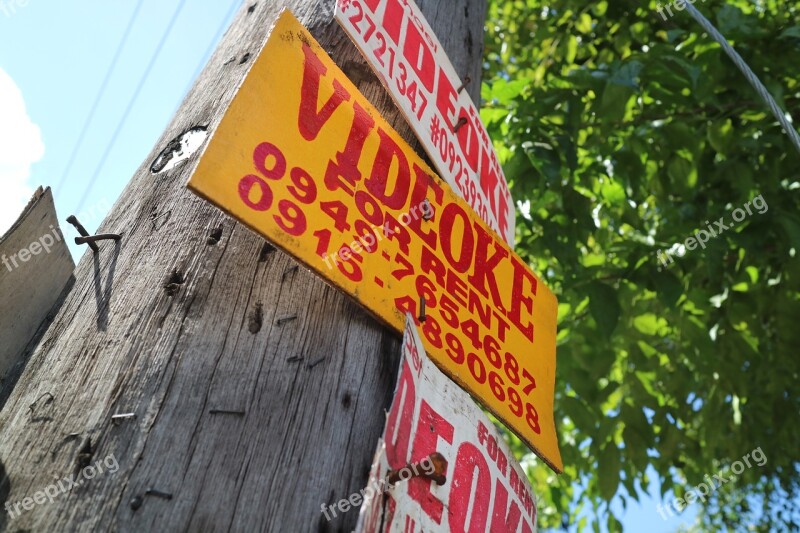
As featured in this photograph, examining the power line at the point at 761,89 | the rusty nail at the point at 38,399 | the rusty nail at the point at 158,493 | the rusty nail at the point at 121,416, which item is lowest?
the rusty nail at the point at 158,493

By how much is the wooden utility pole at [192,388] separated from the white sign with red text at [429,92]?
457 mm

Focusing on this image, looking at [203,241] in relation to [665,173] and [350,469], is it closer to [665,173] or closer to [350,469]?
[350,469]

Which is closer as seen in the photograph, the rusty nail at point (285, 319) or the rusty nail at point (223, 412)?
the rusty nail at point (223, 412)

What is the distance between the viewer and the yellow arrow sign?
1061mm

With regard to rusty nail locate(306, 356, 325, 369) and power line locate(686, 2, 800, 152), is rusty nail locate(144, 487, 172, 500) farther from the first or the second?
power line locate(686, 2, 800, 152)

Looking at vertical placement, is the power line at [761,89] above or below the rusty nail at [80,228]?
above

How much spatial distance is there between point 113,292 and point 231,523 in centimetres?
45

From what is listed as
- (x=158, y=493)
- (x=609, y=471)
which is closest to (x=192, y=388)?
(x=158, y=493)

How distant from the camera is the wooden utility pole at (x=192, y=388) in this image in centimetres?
91

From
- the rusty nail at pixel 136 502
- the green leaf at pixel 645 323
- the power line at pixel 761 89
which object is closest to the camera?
the rusty nail at pixel 136 502

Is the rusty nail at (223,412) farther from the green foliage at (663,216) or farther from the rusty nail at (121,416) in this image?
the green foliage at (663,216)

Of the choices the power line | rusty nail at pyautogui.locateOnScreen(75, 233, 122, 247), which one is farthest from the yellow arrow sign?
the power line

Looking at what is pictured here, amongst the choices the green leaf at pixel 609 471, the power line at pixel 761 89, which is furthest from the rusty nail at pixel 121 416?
the green leaf at pixel 609 471

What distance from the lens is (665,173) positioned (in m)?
3.33
